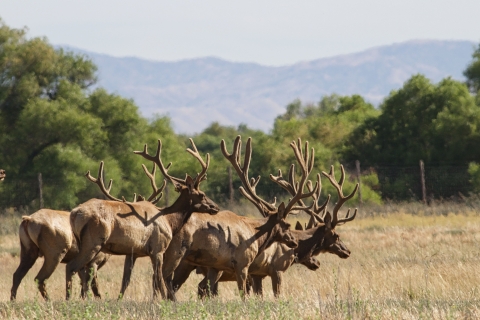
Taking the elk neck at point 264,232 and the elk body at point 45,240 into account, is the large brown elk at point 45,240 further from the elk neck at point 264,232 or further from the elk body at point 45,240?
the elk neck at point 264,232

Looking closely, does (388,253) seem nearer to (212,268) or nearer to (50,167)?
(212,268)

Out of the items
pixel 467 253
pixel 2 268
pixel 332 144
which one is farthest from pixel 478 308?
pixel 332 144

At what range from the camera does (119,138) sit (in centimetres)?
3328

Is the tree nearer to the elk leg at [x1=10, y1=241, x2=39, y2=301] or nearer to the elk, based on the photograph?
the elk

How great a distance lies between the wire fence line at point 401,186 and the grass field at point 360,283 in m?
1.16

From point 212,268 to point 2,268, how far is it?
747cm

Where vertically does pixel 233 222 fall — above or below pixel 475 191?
above

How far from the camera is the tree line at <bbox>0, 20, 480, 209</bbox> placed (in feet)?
98.7

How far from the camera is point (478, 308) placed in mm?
9492

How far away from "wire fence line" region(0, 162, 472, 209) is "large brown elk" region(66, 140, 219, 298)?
16197 millimetres

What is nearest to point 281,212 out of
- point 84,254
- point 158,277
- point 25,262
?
point 158,277

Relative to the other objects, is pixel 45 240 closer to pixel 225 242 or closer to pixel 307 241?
pixel 225 242

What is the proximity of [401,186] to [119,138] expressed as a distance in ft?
33.2

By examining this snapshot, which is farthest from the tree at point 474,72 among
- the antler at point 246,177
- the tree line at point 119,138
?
the antler at point 246,177
